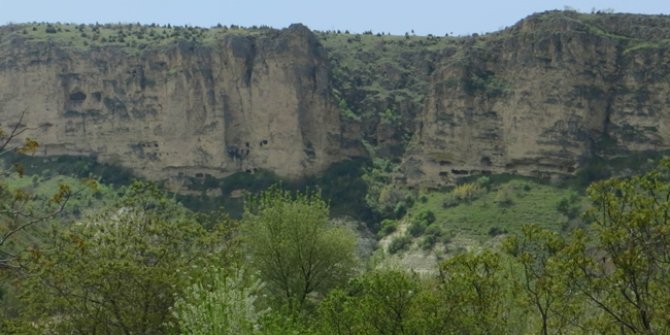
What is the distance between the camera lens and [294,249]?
3369 cm

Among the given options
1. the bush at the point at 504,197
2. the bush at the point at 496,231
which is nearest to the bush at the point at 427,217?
the bush at the point at 504,197

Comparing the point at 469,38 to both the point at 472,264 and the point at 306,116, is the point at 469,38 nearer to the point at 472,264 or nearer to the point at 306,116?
the point at 306,116

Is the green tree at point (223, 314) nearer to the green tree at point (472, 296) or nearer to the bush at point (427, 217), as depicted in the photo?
the green tree at point (472, 296)

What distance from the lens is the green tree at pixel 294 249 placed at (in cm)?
3353

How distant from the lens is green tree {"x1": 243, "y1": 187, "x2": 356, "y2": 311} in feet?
110

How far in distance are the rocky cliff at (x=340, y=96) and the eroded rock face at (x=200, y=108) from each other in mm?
132

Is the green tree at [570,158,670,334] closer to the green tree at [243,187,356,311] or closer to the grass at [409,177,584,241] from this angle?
the green tree at [243,187,356,311]

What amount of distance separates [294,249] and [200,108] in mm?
55421

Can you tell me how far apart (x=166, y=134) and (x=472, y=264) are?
70.4m

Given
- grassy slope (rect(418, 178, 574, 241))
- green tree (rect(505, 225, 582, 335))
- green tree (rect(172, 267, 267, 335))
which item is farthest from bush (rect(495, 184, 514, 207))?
green tree (rect(172, 267, 267, 335))

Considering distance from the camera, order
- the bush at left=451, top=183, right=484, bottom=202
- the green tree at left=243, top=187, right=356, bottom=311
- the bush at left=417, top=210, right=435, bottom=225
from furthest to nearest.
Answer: the bush at left=451, top=183, right=484, bottom=202 < the bush at left=417, top=210, right=435, bottom=225 < the green tree at left=243, top=187, right=356, bottom=311

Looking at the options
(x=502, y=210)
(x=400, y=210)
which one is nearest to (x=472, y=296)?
(x=502, y=210)

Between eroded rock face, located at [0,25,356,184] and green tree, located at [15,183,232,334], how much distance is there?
188ft

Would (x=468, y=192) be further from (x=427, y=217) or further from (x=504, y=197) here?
(x=427, y=217)
